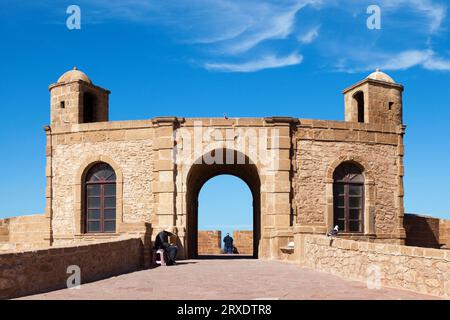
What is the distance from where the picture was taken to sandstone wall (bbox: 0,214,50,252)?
20.4 metres

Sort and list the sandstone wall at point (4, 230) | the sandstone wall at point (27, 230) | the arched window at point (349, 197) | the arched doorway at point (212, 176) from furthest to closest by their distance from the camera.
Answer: the sandstone wall at point (4, 230)
the sandstone wall at point (27, 230)
the arched window at point (349, 197)
the arched doorway at point (212, 176)

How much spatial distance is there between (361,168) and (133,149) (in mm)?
7769

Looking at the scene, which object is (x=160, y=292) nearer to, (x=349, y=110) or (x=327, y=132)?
(x=327, y=132)

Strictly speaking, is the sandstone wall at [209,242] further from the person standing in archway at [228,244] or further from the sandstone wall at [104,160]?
the sandstone wall at [104,160]

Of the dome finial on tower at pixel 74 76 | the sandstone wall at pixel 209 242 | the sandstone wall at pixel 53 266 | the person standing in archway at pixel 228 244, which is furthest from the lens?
the sandstone wall at pixel 209 242

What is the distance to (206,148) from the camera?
18344 mm

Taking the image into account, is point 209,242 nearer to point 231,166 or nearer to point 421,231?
point 231,166

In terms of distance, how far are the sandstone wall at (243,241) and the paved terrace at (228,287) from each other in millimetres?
15304

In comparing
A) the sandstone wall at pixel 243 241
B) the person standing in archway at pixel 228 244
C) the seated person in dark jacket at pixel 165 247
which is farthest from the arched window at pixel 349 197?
the sandstone wall at pixel 243 241

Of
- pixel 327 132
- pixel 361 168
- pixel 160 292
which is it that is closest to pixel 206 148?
pixel 327 132

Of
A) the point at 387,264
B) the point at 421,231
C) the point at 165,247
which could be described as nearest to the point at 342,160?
the point at 421,231

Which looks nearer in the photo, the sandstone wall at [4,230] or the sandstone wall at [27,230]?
the sandstone wall at [27,230]

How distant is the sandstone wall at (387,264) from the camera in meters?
8.57

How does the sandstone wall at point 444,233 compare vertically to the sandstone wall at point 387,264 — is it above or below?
below
